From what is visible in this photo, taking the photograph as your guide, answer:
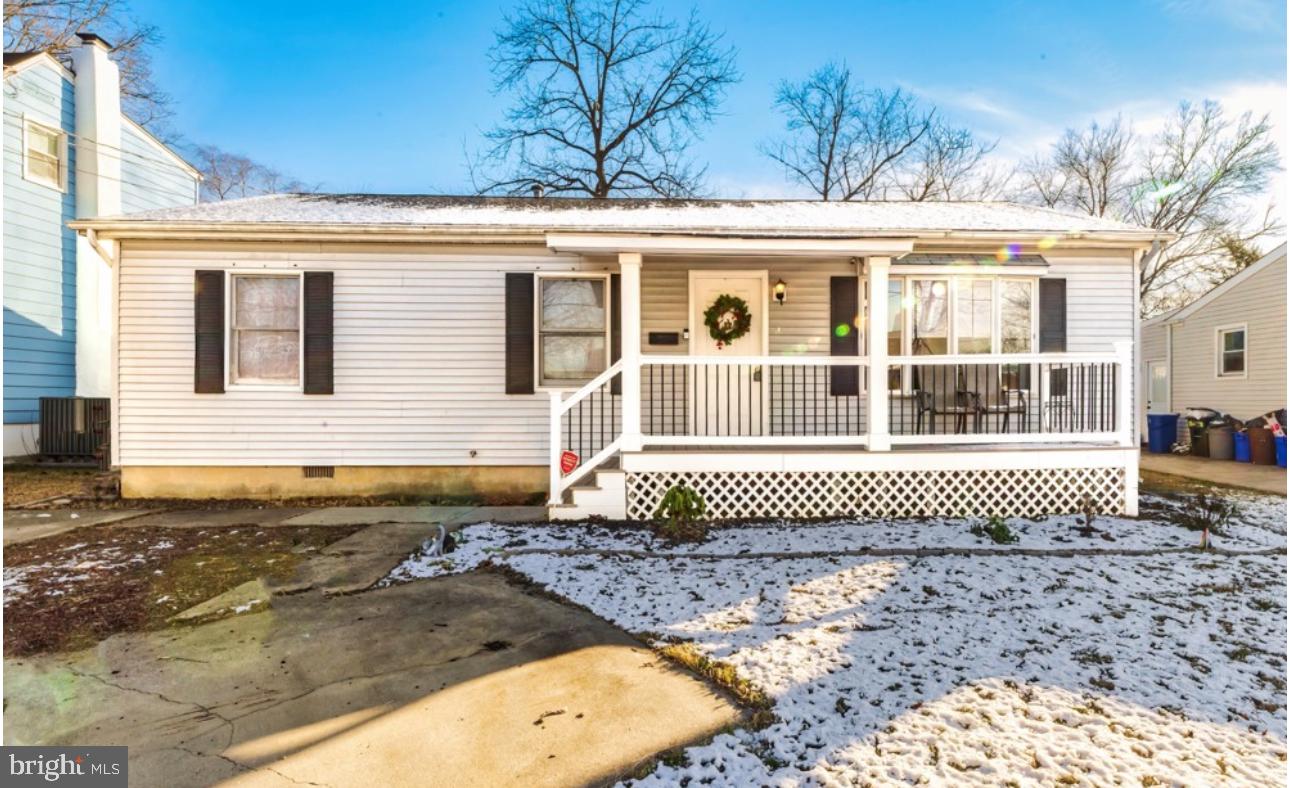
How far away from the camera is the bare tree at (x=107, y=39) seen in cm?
1408

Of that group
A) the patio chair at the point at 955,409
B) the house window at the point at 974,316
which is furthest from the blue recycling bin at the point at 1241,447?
the patio chair at the point at 955,409

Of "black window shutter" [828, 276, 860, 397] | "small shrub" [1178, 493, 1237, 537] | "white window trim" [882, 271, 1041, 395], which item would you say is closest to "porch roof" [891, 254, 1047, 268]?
"white window trim" [882, 271, 1041, 395]

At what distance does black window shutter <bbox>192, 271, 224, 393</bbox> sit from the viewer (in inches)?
285

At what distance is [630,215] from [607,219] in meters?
0.46

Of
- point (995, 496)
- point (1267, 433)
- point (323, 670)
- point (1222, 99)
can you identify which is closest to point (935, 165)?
point (1222, 99)

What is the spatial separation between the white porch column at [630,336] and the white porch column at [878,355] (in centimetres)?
241

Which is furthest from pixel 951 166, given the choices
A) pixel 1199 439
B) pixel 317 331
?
pixel 317 331

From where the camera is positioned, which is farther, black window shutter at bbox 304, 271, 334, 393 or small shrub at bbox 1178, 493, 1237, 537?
black window shutter at bbox 304, 271, 334, 393

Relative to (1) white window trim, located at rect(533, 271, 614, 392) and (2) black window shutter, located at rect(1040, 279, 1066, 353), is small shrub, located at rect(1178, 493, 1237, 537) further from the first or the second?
(1) white window trim, located at rect(533, 271, 614, 392)

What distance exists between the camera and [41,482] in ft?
28.4

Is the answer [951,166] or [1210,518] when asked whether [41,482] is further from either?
[951,166]

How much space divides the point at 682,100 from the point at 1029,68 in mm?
9368

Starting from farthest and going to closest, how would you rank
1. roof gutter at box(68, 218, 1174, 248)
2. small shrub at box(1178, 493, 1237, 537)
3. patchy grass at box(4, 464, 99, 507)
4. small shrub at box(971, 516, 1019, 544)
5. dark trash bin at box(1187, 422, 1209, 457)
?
dark trash bin at box(1187, 422, 1209, 457), patchy grass at box(4, 464, 99, 507), roof gutter at box(68, 218, 1174, 248), small shrub at box(1178, 493, 1237, 537), small shrub at box(971, 516, 1019, 544)

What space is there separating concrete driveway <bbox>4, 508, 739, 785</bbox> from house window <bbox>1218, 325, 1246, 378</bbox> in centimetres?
1591
